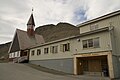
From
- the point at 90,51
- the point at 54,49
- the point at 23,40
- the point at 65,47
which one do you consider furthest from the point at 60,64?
→ the point at 23,40

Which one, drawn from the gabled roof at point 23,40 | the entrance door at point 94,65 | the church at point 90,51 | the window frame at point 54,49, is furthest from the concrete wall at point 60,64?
the gabled roof at point 23,40

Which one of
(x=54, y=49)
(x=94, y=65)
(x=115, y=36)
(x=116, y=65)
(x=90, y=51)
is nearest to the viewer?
(x=116, y=65)

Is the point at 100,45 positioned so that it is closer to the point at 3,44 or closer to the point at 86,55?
the point at 86,55

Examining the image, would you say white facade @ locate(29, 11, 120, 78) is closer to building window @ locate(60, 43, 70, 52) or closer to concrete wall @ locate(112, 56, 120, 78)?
concrete wall @ locate(112, 56, 120, 78)

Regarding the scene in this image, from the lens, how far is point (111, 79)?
13.9 m

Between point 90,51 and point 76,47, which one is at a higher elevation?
point 76,47

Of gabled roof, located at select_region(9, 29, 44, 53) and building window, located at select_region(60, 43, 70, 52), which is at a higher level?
gabled roof, located at select_region(9, 29, 44, 53)

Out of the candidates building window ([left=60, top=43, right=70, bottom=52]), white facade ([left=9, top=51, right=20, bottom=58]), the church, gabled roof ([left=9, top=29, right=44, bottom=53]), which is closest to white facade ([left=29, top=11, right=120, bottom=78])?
the church

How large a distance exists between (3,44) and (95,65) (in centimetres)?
8418

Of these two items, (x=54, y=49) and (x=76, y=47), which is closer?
(x=76, y=47)

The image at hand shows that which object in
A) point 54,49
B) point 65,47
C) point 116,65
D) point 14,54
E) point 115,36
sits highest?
point 115,36

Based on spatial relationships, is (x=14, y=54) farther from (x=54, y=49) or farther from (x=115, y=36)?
(x=115, y=36)

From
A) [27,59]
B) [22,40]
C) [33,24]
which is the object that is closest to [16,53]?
[22,40]

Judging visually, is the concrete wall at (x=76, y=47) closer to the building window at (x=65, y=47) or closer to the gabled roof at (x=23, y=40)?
the building window at (x=65, y=47)
